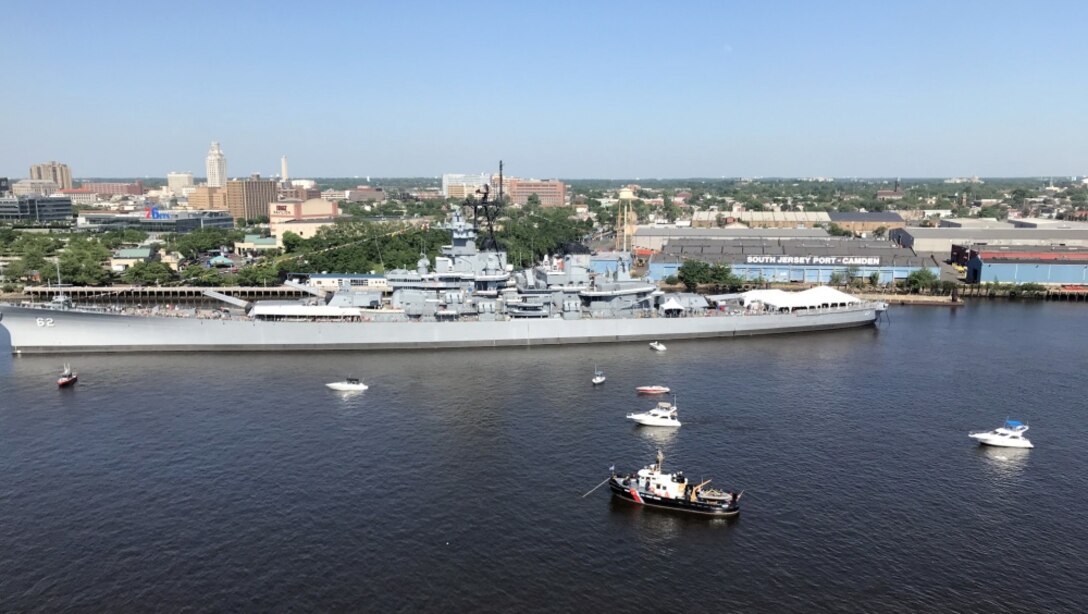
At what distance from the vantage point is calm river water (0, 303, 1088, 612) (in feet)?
60.8

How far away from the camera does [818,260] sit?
71.1m

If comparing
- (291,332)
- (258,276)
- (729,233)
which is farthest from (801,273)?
(258,276)

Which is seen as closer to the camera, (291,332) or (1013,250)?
(291,332)

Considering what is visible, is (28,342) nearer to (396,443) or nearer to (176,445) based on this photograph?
(176,445)

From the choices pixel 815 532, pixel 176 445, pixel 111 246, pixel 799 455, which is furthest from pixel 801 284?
pixel 111 246

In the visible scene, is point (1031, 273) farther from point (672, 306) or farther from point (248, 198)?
point (248, 198)

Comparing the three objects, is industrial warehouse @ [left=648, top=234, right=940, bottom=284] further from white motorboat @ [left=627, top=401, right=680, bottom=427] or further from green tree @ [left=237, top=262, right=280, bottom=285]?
white motorboat @ [left=627, top=401, right=680, bottom=427]

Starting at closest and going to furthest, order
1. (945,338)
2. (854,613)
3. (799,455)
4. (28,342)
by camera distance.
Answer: (854,613) < (799,455) < (28,342) < (945,338)

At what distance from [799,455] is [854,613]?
9344mm

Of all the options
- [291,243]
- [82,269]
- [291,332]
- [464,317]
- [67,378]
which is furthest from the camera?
[291,243]

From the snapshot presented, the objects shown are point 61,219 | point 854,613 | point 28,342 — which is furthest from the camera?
point 61,219

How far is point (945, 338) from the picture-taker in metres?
45.9

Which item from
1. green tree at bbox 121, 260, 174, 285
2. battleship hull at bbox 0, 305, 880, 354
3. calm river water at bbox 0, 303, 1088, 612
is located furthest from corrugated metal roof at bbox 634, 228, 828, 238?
green tree at bbox 121, 260, 174, 285

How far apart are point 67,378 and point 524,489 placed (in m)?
25.3
